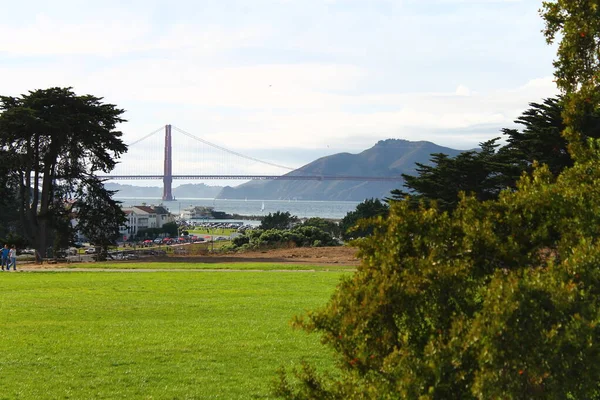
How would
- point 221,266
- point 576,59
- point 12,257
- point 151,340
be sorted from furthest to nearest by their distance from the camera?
1. point 12,257
2. point 221,266
3. point 151,340
4. point 576,59

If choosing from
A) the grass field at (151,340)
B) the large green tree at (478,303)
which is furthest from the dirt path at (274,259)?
the large green tree at (478,303)

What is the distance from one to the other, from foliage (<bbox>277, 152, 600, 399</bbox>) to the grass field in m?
3.61

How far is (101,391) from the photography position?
7789mm

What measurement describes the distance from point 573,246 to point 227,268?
19534 millimetres

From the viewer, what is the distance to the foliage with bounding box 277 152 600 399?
3834 millimetres

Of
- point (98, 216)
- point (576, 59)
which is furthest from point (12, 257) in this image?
point (576, 59)

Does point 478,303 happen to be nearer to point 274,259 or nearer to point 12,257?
point 12,257

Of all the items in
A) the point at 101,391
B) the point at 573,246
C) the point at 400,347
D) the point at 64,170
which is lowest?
the point at 101,391

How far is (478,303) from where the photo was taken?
4285mm

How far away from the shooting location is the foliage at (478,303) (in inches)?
151

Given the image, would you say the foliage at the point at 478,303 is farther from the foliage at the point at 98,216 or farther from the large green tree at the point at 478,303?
the foliage at the point at 98,216

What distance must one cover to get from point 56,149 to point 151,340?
23.6 meters

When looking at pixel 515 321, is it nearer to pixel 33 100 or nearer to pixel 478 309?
pixel 478 309

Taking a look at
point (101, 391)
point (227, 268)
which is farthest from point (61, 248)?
point (101, 391)
